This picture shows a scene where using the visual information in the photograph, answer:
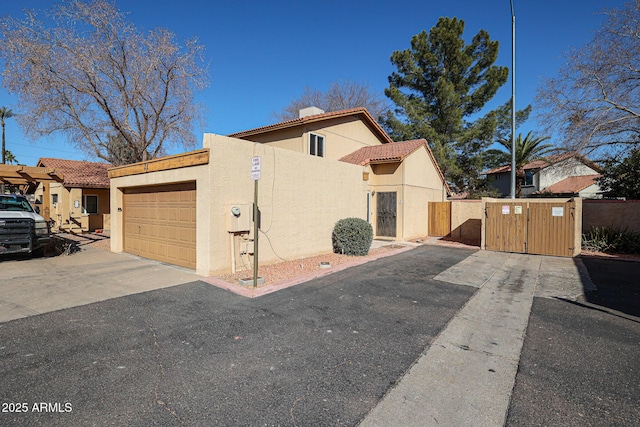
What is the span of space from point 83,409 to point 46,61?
19.4m

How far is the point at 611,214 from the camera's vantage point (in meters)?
12.9

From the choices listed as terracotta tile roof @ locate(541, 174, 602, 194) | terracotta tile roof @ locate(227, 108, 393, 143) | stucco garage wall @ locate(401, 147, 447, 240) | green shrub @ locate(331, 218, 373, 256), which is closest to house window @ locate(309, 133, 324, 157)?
terracotta tile roof @ locate(227, 108, 393, 143)

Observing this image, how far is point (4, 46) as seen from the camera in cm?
1448

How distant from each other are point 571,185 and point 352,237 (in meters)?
32.2

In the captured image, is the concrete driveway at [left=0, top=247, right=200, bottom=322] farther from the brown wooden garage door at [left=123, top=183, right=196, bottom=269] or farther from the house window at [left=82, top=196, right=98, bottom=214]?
the house window at [left=82, top=196, right=98, bottom=214]

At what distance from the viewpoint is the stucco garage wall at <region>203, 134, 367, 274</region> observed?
756cm

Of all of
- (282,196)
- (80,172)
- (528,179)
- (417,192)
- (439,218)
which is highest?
(528,179)

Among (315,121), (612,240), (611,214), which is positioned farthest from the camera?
(315,121)

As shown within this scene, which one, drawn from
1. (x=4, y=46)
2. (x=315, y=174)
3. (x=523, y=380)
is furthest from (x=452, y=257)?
(x=4, y=46)

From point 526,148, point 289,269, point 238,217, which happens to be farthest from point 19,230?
point 526,148

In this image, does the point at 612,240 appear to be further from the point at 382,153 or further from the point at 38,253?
the point at 38,253

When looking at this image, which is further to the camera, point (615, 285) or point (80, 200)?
point (80, 200)

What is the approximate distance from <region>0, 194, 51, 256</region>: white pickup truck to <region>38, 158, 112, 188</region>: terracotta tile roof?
29.7 ft

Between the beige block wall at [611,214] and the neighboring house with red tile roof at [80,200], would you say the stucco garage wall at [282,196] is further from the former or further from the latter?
the neighboring house with red tile roof at [80,200]
